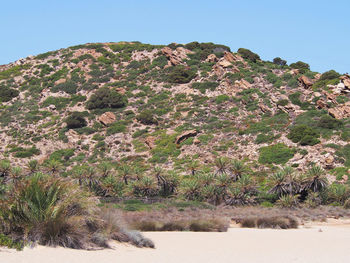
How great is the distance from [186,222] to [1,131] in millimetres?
48689

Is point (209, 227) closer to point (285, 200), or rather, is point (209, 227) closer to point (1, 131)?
point (285, 200)

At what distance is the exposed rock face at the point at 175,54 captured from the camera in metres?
75.8

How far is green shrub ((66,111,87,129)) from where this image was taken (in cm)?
5930

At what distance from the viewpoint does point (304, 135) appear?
156 ft

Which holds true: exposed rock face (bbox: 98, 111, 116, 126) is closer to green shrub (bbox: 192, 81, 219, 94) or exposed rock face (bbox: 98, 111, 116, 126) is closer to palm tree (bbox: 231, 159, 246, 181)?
green shrub (bbox: 192, 81, 219, 94)

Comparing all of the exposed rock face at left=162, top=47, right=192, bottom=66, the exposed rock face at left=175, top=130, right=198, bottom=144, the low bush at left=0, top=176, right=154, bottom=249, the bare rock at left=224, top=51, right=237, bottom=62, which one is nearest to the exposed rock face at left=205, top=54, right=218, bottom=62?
the bare rock at left=224, top=51, right=237, bottom=62

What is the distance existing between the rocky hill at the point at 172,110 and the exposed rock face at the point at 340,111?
0.04 ft

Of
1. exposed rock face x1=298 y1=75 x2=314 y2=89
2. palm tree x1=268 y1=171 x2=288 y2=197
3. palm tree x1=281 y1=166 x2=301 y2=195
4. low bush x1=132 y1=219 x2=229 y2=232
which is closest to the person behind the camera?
low bush x1=132 y1=219 x2=229 y2=232

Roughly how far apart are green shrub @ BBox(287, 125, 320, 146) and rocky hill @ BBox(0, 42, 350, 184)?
119 mm

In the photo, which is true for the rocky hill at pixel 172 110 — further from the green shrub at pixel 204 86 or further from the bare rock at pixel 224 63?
the bare rock at pixel 224 63

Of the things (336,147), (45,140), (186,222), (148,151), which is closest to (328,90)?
(336,147)

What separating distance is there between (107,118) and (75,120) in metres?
4.72

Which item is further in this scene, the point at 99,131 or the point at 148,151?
the point at 99,131

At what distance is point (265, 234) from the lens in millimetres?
19594
